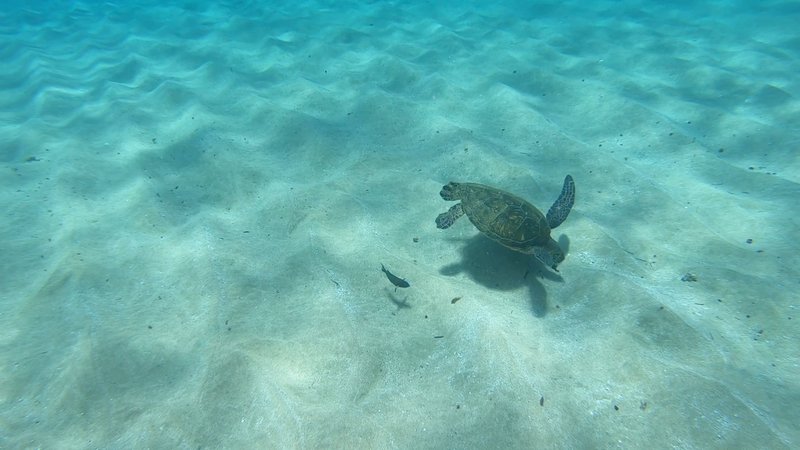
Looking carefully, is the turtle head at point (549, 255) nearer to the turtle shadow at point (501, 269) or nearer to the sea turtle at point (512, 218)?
the sea turtle at point (512, 218)

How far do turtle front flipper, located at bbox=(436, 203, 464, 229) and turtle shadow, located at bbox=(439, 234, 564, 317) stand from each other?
42 centimetres

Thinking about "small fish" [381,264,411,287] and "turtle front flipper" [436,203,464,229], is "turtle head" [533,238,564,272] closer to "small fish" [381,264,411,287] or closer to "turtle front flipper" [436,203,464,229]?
"turtle front flipper" [436,203,464,229]

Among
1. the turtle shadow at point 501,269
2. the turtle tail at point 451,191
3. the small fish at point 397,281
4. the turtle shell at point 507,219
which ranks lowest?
the turtle shadow at point 501,269

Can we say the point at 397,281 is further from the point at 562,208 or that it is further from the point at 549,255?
the point at 562,208

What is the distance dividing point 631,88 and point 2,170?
12577 mm

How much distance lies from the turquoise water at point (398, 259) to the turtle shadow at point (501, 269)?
0.03 m

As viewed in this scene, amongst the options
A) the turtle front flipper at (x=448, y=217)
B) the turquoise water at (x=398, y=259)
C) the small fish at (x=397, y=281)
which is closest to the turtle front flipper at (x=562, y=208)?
the turquoise water at (x=398, y=259)

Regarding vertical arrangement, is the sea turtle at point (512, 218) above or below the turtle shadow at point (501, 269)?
above

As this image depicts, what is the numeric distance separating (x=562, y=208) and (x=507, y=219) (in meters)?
0.98

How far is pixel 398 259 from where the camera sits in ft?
15.9

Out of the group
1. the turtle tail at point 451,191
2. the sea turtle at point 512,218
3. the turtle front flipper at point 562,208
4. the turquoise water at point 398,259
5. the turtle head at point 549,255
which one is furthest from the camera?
the turtle tail at point 451,191

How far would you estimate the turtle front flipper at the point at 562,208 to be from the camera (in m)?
4.84

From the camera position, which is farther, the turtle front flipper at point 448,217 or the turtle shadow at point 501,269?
the turtle front flipper at point 448,217

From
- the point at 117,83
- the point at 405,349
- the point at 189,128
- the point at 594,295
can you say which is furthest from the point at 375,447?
the point at 117,83
